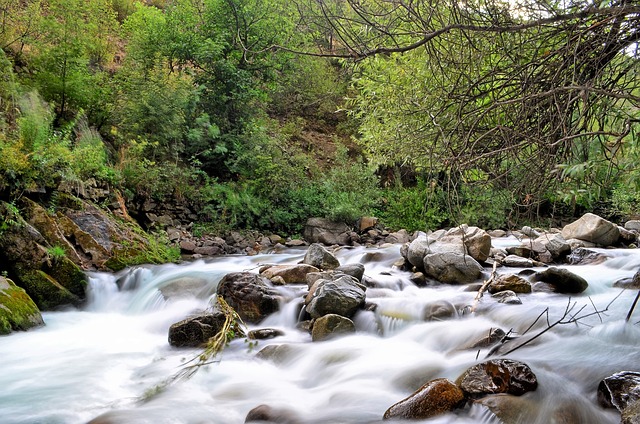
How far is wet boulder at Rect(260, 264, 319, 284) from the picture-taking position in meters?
6.97

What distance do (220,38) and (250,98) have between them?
2.01 m

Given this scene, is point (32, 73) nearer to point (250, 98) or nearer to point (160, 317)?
point (250, 98)

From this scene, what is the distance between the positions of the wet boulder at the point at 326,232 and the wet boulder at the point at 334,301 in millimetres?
6926

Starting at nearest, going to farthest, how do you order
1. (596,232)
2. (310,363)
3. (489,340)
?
(489,340), (310,363), (596,232)

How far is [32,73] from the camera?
11266 mm

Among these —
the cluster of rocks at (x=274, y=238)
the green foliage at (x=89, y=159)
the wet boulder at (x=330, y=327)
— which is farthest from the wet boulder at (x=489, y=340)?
the green foliage at (x=89, y=159)

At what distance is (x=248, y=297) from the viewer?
5.93 metres

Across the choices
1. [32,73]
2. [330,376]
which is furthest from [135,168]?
[330,376]

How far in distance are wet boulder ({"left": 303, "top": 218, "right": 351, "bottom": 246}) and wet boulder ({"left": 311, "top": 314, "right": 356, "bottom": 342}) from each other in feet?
24.1

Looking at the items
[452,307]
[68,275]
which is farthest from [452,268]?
[68,275]

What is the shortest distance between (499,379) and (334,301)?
97.0 inches

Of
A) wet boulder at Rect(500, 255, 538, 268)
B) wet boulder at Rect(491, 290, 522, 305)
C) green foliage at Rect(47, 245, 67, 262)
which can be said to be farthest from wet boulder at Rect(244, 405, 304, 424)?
wet boulder at Rect(500, 255, 538, 268)

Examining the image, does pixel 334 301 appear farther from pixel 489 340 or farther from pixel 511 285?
pixel 511 285

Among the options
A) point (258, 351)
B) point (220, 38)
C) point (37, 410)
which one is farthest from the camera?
point (220, 38)
